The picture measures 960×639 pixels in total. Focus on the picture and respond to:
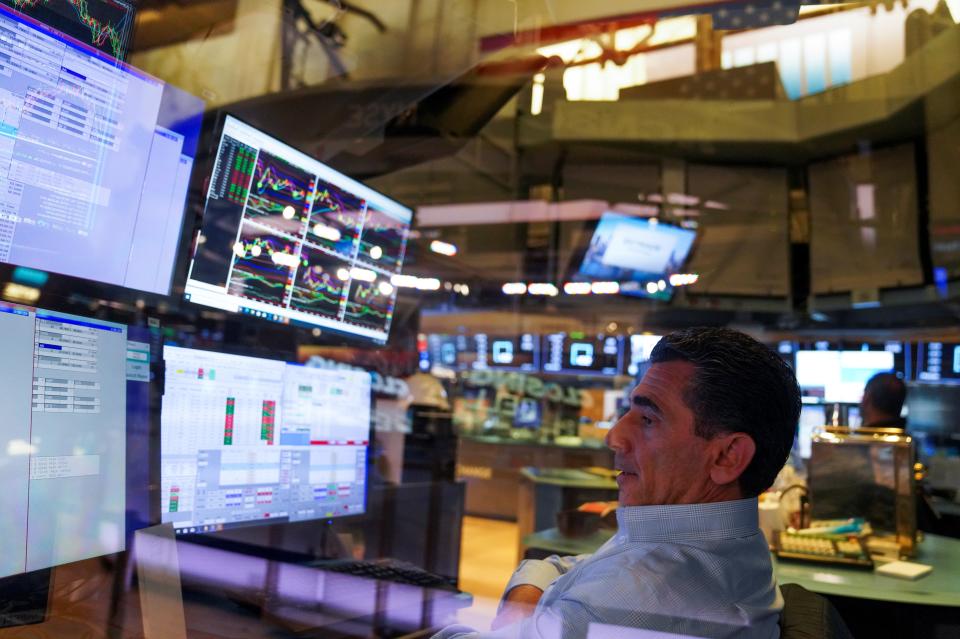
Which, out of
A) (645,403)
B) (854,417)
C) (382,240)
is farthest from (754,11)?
(854,417)

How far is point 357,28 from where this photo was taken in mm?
2633

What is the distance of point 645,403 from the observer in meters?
1.11

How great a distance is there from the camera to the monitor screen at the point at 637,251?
20.1 feet

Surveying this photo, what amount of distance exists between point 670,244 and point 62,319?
5526 mm

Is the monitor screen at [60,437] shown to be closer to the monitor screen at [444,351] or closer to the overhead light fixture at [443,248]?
the overhead light fixture at [443,248]

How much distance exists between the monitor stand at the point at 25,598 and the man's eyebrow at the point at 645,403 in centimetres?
87

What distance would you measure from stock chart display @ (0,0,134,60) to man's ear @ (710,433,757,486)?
3.67 ft

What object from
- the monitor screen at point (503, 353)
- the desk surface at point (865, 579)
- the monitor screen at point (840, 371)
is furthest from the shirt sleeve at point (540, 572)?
the monitor screen at point (503, 353)

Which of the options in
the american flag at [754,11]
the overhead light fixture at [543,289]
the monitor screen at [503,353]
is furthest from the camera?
the monitor screen at [503,353]

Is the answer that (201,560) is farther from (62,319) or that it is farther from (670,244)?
→ (670,244)

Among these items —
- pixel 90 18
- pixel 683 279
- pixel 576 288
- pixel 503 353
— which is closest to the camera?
pixel 90 18

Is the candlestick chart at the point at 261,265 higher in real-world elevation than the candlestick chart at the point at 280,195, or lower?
lower

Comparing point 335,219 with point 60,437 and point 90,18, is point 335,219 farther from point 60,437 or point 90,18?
point 60,437

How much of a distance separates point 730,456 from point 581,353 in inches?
233
